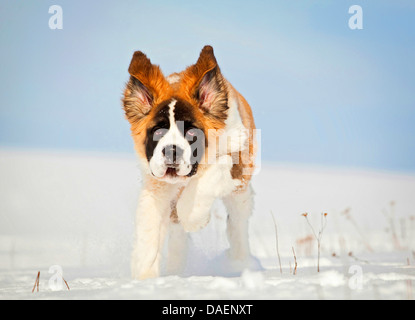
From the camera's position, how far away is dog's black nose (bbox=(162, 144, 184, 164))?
12.1ft

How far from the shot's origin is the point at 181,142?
Result: 3.76 m

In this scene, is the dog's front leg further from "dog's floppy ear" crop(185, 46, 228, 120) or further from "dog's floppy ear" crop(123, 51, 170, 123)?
"dog's floppy ear" crop(185, 46, 228, 120)

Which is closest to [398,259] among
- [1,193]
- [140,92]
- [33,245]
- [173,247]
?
[173,247]

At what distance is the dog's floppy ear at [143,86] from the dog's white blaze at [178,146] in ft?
1.22

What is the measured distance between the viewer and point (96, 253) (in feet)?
18.3

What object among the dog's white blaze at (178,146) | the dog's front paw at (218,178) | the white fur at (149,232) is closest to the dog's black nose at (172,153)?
the dog's white blaze at (178,146)

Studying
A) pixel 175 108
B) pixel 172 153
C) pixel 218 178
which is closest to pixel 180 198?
pixel 218 178

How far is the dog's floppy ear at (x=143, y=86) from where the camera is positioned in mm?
4117

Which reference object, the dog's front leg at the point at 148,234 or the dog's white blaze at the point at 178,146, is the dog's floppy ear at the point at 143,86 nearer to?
the dog's white blaze at the point at 178,146

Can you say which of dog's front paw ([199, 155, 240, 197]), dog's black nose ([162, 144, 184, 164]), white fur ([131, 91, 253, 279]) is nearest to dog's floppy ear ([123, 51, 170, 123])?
white fur ([131, 91, 253, 279])
